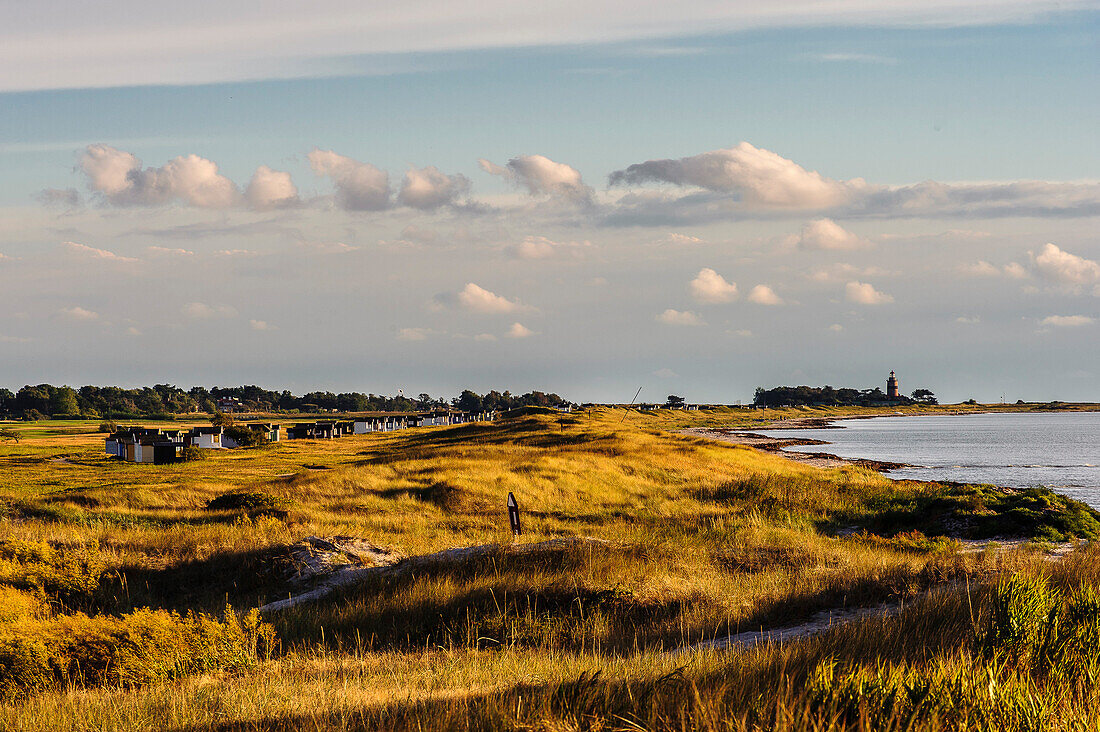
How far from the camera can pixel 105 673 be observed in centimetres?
890

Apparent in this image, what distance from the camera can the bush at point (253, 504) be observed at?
24844 mm

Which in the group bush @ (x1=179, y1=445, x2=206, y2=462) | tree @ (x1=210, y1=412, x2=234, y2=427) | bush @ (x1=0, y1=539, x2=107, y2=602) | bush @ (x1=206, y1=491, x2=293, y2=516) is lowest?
bush @ (x1=179, y1=445, x2=206, y2=462)

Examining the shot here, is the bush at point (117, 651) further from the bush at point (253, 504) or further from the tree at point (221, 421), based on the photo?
the tree at point (221, 421)

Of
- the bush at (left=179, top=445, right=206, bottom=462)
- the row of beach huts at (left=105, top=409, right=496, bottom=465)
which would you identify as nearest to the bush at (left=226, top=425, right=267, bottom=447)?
the row of beach huts at (left=105, top=409, right=496, bottom=465)

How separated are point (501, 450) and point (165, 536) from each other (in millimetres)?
34467

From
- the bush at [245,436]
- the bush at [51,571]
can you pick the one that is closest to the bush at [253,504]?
the bush at [51,571]

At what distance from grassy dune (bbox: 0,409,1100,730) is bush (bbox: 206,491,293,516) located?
24 cm

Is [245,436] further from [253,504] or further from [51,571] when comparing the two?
[51,571]

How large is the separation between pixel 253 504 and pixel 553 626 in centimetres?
1824

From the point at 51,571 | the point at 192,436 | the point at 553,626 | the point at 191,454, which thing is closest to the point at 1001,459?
the point at 191,454

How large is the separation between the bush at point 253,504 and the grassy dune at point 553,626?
0.79 feet

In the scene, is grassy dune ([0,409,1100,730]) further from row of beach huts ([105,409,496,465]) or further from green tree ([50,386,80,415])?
green tree ([50,386,80,415])

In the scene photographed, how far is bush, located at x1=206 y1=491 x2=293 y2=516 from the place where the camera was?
81.5 ft

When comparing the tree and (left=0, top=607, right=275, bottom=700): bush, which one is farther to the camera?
the tree
